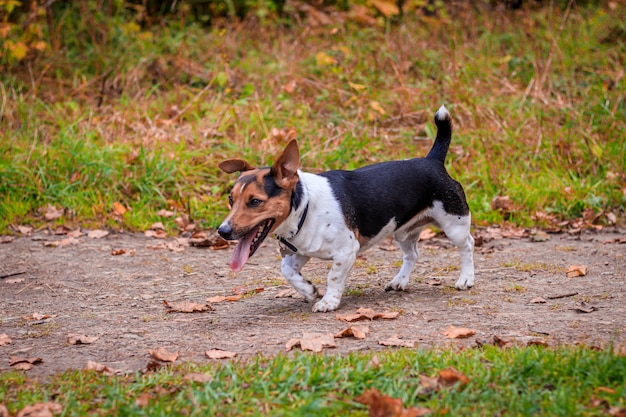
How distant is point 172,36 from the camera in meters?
12.5

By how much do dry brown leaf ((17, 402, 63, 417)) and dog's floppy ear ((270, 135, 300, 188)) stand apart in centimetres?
204

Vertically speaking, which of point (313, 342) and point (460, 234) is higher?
point (460, 234)

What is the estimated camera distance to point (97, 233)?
7770mm

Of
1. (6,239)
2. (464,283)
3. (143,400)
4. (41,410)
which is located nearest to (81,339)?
(41,410)

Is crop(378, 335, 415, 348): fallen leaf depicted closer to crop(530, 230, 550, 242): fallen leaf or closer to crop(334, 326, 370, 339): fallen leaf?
crop(334, 326, 370, 339): fallen leaf

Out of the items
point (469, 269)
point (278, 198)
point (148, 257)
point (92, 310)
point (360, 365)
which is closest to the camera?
point (360, 365)

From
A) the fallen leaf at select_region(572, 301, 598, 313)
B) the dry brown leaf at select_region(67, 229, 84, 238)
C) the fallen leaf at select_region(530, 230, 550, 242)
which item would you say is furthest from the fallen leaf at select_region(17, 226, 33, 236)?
the fallen leaf at select_region(572, 301, 598, 313)

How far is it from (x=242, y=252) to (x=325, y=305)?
28.3 inches

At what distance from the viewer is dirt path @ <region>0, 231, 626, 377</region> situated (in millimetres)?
4285

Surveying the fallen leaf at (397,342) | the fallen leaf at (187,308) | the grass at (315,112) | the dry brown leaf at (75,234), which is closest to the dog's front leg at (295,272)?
the fallen leaf at (187,308)

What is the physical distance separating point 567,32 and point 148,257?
8.55 meters

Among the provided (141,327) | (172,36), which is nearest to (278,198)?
(141,327)

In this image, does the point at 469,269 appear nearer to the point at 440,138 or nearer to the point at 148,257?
the point at 440,138

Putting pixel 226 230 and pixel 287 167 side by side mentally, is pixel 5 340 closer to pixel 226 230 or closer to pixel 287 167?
pixel 226 230
